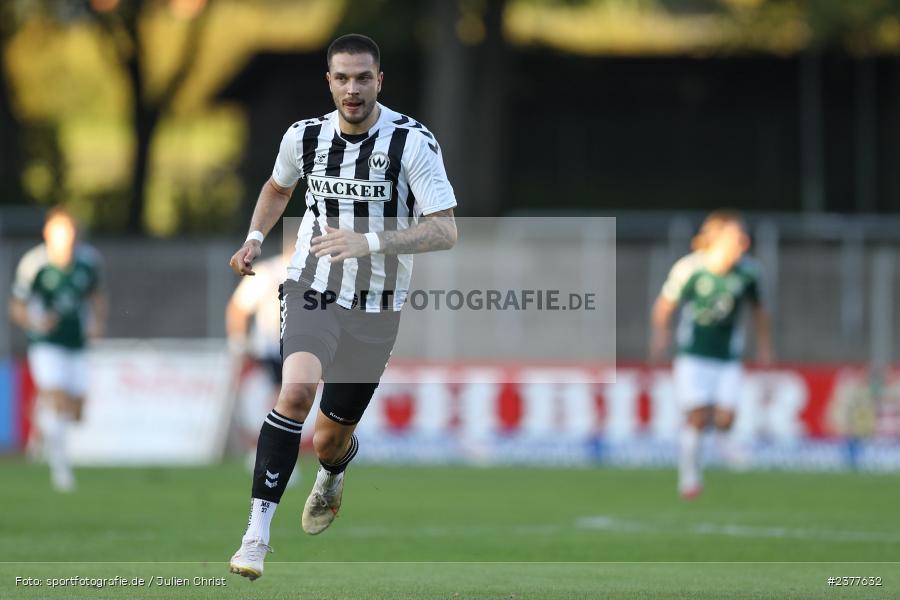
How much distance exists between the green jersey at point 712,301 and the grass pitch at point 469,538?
1.47 metres

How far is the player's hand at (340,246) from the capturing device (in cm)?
762

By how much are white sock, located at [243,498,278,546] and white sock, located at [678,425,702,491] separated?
26.8 ft

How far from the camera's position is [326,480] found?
895cm

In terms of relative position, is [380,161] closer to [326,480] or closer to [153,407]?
[326,480]

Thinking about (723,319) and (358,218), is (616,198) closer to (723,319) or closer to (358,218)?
(723,319)

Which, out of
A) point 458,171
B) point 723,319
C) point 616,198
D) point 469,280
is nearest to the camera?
point 723,319

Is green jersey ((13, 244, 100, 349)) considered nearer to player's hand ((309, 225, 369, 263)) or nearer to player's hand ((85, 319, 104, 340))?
player's hand ((85, 319, 104, 340))

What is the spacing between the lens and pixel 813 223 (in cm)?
2619

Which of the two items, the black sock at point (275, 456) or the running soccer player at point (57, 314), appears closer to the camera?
the black sock at point (275, 456)

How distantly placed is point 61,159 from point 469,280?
609 inches

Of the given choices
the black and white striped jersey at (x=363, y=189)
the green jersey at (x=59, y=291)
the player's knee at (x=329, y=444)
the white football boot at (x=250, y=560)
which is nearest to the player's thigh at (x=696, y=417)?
the green jersey at (x=59, y=291)

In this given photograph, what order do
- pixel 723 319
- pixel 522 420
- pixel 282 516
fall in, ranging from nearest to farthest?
pixel 282 516, pixel 723 319, pixel 522 420

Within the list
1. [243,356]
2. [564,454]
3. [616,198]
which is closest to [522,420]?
[564,454]

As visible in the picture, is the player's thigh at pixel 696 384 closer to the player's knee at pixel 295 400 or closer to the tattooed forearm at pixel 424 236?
the tattooed forearm at pixel 424 236
